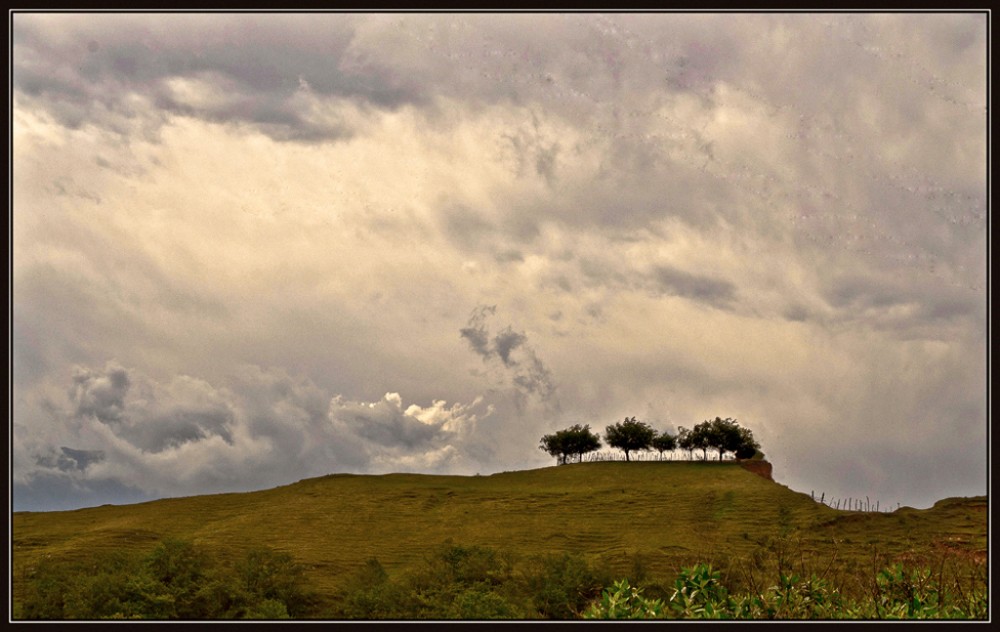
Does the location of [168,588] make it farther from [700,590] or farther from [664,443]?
[664,443]

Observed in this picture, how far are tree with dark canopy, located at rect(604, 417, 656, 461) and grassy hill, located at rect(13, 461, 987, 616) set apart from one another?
782 inches

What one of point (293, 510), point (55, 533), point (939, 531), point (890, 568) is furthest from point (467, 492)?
point (890, 568)

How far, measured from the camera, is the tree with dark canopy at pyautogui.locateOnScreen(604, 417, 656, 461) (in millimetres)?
125000

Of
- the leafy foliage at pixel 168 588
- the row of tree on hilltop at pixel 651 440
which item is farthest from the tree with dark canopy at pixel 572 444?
the leafy foliage at pixel 168 588

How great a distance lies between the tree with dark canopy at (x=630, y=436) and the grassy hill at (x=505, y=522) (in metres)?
19.9

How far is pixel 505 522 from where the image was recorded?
261 feet

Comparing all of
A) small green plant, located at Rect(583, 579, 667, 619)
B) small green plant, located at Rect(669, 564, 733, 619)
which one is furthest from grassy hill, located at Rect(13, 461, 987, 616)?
small green plant, located at Rect(583, 579, 667, 619)

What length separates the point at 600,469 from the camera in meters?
115

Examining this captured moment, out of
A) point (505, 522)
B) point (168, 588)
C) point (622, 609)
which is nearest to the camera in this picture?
point (622, 609)

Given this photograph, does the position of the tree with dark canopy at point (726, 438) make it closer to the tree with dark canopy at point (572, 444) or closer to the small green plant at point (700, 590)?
the tree with dark canopy at point (572, 444)

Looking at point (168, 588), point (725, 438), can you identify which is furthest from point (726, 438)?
point (168, 588)

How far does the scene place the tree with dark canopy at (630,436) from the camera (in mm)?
125000

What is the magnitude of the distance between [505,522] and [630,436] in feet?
166

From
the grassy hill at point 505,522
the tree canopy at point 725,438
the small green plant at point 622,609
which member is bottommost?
the small green plant at point 622,609
